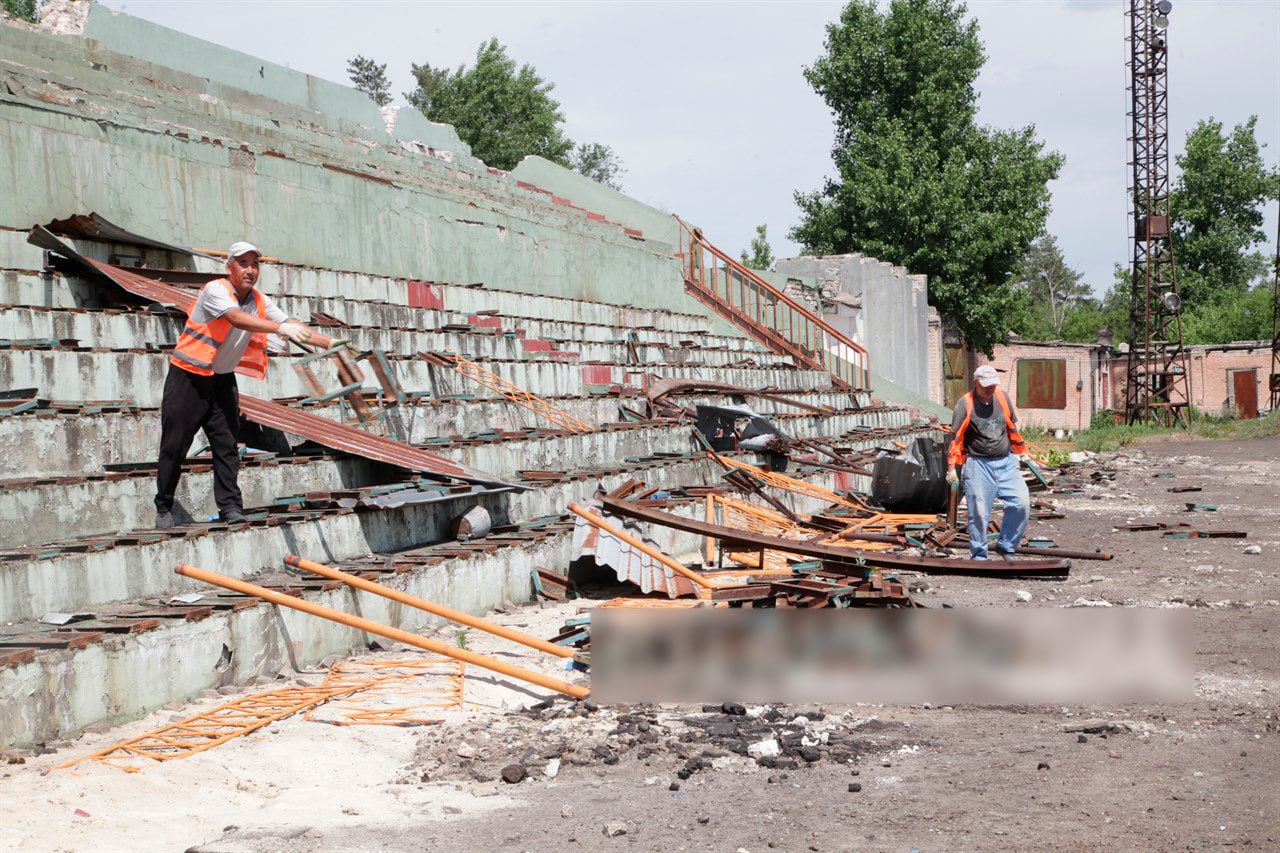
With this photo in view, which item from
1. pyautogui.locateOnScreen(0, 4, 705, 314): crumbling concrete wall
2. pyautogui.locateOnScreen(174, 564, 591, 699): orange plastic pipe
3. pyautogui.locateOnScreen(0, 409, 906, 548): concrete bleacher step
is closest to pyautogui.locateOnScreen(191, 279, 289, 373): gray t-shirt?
pyautogui.locateOnScreen(0, 409, 906, 548): concrete bleacher step

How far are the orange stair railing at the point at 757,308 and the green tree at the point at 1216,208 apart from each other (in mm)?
28687

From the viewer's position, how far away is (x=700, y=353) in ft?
56.3

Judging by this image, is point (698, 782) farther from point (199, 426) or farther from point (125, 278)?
point (125, 278)

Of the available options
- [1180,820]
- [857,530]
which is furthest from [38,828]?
[857,530]

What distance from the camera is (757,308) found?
842 inches

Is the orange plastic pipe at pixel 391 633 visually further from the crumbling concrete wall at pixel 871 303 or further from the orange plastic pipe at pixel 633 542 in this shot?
the crumbling concrete wall at pixel 871 303

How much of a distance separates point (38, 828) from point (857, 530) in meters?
8.31

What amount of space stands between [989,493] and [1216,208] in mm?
42036

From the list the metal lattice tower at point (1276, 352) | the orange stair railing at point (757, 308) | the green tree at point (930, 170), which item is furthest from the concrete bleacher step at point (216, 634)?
the metal lattice tower at point (1276, 352)

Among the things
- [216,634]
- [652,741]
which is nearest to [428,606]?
[216,634]

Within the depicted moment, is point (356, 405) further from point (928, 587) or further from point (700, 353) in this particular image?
point (700, 353)

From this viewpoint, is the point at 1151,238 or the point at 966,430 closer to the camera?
the point at 966,430

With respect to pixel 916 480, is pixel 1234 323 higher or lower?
higher

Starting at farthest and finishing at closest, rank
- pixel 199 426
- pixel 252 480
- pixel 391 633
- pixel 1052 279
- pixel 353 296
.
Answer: pixel 1052 279
pixel 353 296
pixel 252 480
pixel 199 426
pixel 391 633
